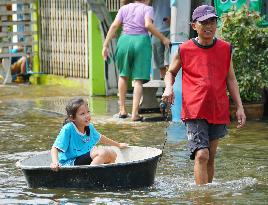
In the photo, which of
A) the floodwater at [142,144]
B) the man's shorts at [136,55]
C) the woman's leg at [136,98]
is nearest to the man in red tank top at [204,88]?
the floodwater at [142,144]

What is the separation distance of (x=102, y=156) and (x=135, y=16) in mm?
5031

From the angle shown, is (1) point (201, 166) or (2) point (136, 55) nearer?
(1) point (201, 166)

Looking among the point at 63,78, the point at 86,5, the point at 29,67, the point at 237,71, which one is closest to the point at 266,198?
the point at 237,71

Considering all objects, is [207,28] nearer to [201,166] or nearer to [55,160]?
[201,166]

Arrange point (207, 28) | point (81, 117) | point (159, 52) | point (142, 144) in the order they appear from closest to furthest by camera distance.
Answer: point (207, 28) → point (81, 117) → point (142, 144) → point (159, 52)

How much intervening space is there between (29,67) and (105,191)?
12308 mm

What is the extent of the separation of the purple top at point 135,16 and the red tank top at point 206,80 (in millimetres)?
4918

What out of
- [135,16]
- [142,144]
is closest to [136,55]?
[135,16]

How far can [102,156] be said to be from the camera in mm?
8602

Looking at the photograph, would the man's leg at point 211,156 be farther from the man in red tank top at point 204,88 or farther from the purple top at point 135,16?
the purple top at point 135,16

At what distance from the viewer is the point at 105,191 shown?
845 cm

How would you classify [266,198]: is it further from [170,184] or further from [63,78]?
[63,78]

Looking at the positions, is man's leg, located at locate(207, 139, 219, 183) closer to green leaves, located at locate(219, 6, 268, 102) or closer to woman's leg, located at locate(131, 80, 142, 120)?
green leaves, located at locate(219, 6, 268, 102)

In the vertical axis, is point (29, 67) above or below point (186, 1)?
below
